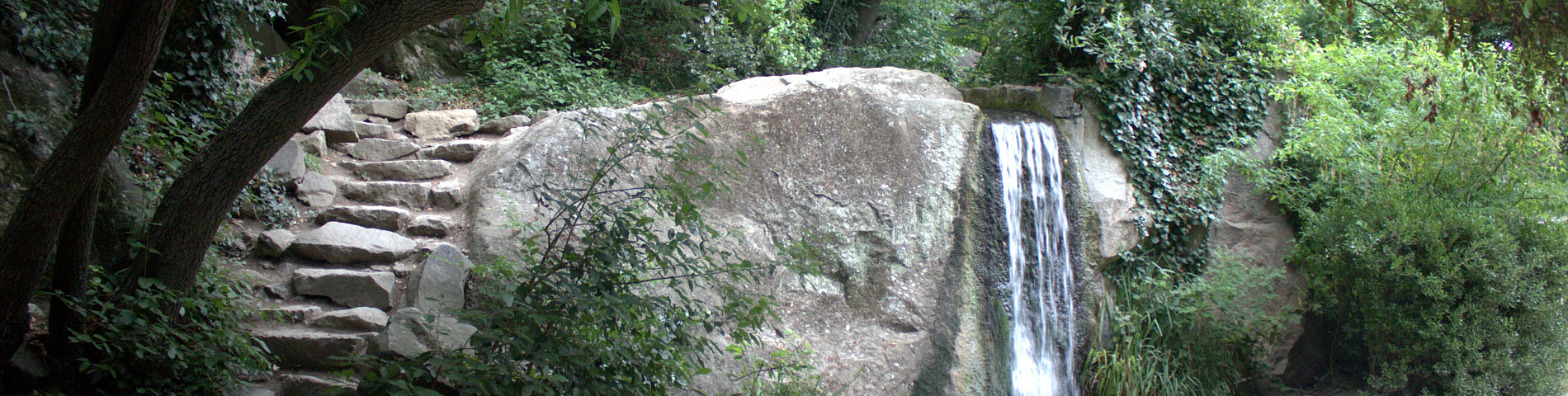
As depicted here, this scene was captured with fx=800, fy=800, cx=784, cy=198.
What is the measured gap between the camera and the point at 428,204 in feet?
17.3

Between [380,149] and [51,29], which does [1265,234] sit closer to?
[380,149]

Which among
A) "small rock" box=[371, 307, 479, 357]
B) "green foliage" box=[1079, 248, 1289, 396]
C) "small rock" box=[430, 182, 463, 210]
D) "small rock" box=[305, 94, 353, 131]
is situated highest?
"small rock" box=[305, 94, 353, 131]

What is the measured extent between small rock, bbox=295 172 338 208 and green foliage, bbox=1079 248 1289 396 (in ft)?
17.0

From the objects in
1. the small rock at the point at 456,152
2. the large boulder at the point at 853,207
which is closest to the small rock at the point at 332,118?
the small rock at the point at 456,152

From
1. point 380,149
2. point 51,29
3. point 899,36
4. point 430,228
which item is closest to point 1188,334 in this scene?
point 899,36

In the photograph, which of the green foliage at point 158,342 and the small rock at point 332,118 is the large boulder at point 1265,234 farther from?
the small rock at point 332,118

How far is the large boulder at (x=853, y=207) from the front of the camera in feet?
15.8

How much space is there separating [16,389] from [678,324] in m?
2.32

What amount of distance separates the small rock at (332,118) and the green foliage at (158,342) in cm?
274

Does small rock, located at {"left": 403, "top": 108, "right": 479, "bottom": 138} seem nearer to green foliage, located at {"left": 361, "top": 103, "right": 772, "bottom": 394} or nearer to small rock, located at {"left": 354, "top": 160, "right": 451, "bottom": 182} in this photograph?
small rock, located at {"left": 354, "top": 160, "right": 451, "bottom": 182}

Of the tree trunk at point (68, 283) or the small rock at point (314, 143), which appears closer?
the tree trunk at point (68, 283)

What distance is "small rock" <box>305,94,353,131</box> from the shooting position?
5852mm

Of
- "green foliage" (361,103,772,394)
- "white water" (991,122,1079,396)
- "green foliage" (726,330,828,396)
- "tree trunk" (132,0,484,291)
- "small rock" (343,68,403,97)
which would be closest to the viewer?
"green foliage" (361,103,772,394)

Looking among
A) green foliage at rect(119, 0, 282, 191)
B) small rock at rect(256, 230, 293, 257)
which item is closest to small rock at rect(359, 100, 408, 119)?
green foliage at rect(119, 0, 282, 191)
